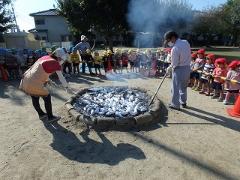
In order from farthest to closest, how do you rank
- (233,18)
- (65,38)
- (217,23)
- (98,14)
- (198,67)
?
(65,38), (217,23), (233,18), (98,14), (198,67)

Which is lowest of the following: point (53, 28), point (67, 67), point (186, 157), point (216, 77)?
point (186, 157)

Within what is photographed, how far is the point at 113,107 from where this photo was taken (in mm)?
6660

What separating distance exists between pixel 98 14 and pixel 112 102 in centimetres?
1405

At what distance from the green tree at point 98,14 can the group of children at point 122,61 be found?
769 cm

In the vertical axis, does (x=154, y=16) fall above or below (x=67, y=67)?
above

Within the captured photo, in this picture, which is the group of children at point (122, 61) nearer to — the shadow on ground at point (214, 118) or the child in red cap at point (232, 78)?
the child in red cap at point (232, 78)

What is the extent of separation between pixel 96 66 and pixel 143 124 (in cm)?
685

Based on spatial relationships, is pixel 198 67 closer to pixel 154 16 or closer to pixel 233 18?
pixel 154 16

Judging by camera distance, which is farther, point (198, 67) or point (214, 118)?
point (198, 67)

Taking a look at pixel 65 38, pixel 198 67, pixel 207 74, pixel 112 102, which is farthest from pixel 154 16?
pixel 65 38

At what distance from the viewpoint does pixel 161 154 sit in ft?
15.6

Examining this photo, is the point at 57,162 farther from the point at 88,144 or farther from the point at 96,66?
the point at 96,66

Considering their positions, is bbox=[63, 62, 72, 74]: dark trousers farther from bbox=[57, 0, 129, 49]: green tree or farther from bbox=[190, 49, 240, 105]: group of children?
bbox=[57, 0, 129, 49]: green tree

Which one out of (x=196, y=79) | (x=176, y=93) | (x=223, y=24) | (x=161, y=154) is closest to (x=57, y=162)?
(x=161, y=154)
